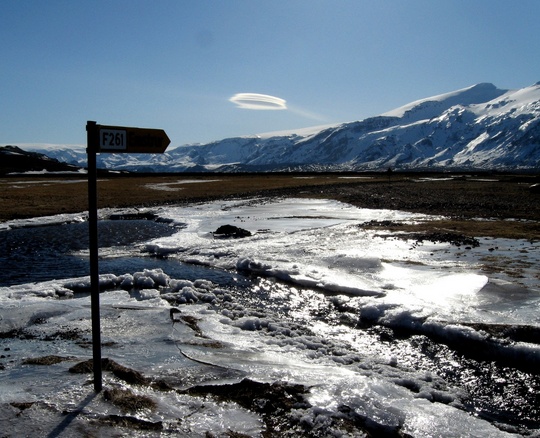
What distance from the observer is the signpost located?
21.5 ft

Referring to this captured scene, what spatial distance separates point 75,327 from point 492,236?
20270 millimetres

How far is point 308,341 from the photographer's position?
33.7 feet

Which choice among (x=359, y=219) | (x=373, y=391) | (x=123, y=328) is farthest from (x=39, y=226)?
(x=373, y=391)

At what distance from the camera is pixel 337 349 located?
9883mm

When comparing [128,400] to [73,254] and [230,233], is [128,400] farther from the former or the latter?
[230,233]

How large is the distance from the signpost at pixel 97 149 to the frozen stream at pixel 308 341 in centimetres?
95

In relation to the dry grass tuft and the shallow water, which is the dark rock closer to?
the shallow water

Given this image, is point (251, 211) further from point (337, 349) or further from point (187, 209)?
point (337, 349)

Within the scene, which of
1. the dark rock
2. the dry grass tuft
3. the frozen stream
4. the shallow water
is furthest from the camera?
the dark rock

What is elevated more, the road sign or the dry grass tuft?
the road sign

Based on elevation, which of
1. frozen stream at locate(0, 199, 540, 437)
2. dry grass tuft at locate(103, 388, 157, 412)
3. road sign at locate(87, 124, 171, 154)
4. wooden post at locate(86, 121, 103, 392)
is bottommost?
frozen stream at locate(0, 199, 540, 437)

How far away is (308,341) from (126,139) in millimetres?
6058

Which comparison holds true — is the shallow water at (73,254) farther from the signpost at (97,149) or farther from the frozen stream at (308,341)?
the signpost at (97,149)

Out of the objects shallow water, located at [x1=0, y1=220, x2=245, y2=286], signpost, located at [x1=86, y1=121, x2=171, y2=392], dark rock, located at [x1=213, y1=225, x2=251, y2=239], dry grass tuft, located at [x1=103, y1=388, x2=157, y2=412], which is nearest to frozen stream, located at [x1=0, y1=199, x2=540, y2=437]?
dry grass tuft, located at [x1=103, y1=388, x2=157, y2=412]
